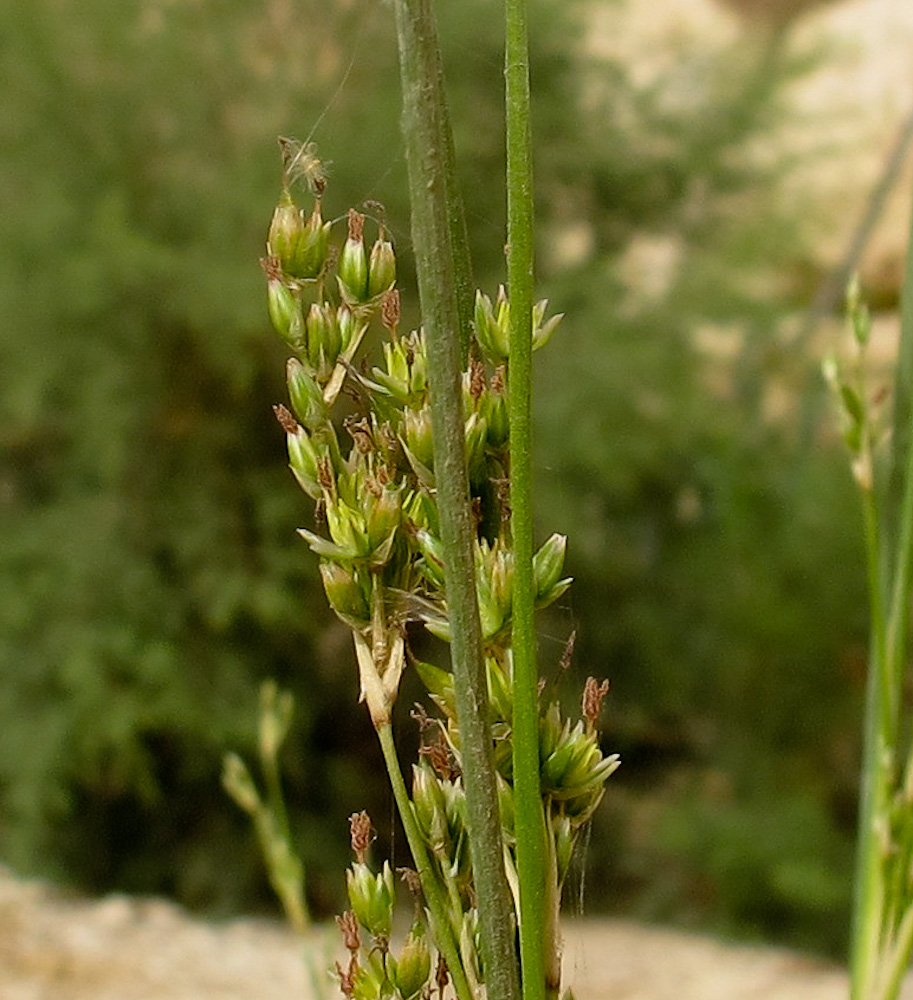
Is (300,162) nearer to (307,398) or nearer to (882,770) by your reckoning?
(307,398)

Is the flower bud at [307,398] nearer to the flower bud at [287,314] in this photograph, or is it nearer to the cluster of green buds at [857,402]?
the flower bud at [287,314]

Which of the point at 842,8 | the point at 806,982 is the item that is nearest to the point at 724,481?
the point at 806,982

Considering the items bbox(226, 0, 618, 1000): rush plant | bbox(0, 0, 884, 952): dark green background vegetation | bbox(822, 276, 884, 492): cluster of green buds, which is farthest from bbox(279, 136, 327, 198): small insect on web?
bbox(0, 0, 884, 952): dark green background vegetation

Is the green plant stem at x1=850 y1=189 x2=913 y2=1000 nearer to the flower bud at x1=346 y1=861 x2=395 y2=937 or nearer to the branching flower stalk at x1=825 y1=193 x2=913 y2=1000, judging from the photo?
the branching flower stalk at x1=825 y1=193 x2=913 y2=1000

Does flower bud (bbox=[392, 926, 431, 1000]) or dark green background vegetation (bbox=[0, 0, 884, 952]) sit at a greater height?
dark green background vegetation (bbox=[0, 0, 884, 952])

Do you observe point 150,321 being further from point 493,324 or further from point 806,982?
point 493,324

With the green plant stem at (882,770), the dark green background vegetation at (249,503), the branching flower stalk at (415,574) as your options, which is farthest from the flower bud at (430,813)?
the dark green background vegetation at (249,503)
